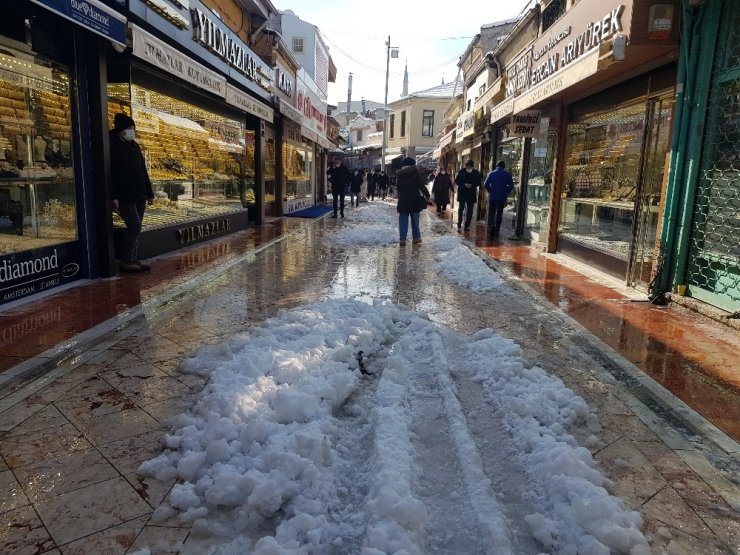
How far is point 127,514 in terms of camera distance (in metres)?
2.22

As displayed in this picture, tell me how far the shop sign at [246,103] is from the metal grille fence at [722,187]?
25.7ft

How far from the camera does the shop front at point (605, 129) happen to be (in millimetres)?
6355

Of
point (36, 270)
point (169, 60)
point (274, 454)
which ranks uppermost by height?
point (169, 60)

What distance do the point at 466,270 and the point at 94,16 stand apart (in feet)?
18.2

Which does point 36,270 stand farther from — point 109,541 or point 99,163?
point 109,541

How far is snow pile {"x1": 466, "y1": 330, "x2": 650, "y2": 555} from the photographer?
2088 mm

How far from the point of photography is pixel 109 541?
205 cm

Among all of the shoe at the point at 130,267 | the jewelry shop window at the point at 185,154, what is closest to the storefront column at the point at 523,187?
the jewelry shop window at the point at 185,154

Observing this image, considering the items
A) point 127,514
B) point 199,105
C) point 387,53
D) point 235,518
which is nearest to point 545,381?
point 235,518

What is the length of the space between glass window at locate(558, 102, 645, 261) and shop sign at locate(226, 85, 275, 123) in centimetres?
644

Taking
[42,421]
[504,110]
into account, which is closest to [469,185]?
[504,110]

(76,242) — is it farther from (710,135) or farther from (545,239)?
(545,239)

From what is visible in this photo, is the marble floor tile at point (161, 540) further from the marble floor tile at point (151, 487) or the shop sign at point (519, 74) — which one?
the shop sign at point (519, 74)

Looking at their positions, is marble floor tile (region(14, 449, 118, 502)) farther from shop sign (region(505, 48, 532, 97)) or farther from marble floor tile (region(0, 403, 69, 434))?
shop sign (region(505, 48, 532, 97))
